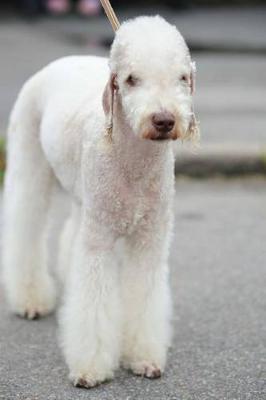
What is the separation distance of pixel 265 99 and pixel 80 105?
652 centimetres

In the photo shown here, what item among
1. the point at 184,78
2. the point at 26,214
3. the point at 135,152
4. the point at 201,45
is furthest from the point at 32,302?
the point at 201,45

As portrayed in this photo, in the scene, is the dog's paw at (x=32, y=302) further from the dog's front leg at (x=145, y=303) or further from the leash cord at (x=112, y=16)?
the leash cord at (x=112, y=16)

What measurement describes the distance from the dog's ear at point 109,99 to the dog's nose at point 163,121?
388mm

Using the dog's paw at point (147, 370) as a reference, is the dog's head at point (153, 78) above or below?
above

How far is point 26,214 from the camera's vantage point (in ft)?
15.7

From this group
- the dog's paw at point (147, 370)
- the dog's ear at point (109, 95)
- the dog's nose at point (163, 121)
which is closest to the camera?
the dog's nose at point (163, 121)

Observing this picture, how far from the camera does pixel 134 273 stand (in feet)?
13.3

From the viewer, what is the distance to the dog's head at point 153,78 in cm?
328

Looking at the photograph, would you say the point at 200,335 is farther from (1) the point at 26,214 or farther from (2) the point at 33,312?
(1) the point at 26,214

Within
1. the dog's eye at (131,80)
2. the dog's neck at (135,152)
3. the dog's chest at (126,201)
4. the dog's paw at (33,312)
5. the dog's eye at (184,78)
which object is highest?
the dog's eye at (184,78)

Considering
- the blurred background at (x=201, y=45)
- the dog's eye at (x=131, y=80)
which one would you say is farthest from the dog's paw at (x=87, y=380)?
the blurred background at (x=201, y=45)

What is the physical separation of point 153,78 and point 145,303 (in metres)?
1.20

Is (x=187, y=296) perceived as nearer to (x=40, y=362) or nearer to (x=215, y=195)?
(x=40, y=362)

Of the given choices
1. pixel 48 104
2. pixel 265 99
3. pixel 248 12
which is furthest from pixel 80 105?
pixel 248 12
